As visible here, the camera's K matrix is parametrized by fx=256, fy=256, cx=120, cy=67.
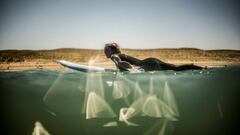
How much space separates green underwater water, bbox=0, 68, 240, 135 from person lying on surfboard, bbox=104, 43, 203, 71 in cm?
75

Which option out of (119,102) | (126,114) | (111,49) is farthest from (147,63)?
(119,102)

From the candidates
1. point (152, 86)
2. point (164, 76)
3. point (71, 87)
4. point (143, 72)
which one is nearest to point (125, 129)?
point (143, 72)

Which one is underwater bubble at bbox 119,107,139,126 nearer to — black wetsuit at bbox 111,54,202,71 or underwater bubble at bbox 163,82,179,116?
underwater bubble at bbox 163,82,179,116

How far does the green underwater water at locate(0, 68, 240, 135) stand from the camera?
10297 mm

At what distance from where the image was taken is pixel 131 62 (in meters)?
9.76

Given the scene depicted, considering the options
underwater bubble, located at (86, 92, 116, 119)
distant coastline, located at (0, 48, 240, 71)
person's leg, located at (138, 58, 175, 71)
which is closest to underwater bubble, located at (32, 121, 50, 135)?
underwater bubble, located at (86, 92, 116, 119)

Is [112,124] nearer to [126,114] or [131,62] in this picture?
[126,114]

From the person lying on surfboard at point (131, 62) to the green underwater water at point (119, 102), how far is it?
2.46 ft

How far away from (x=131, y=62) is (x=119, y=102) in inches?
125

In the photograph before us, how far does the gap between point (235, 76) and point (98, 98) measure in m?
7.44

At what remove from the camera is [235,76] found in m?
13.8

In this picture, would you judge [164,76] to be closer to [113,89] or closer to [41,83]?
[113,89]

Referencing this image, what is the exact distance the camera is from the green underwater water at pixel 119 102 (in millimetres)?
10297

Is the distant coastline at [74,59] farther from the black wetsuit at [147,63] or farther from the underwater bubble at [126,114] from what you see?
the black wetsuit at [147,63]
